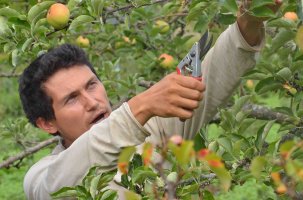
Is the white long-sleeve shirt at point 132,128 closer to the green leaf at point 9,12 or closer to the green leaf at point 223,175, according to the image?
the green leaf at point 9,12

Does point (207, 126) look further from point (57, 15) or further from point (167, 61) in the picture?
point (167, 61)

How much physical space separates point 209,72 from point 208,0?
306 millimetres

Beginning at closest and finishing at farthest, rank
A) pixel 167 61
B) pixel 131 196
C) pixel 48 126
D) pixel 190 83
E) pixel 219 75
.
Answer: pixel 131 196 → pixel 190 83 → pixel 219 75 → pixel 48 126 → pixel 167 61

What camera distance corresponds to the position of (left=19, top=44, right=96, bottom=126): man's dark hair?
7.99 feet

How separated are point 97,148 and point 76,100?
22.0 inches

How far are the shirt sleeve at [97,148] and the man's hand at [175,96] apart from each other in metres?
0.10

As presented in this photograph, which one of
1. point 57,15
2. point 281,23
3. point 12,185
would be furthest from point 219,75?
point 12,185

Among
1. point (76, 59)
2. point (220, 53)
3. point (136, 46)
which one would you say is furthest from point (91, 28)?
point (220, 53)

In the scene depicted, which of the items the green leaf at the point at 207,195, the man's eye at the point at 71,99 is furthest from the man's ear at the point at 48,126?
the green leaf at the point at 207,195

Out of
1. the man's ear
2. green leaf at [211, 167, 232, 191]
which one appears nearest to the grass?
the man's ear

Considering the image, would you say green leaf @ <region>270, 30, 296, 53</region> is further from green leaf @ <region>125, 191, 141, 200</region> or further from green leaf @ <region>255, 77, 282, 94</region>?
green leaf @ <region>125, 191, 141, 200</region>

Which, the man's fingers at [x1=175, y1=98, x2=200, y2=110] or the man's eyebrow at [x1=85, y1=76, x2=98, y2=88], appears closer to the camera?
the man's fingers at [x1=175, y1=98, x2=200, y2=110]

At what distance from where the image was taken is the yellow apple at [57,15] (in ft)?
6.95

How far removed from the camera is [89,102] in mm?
2271
